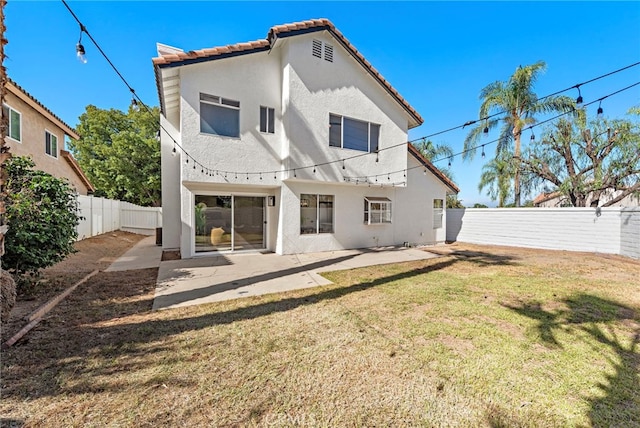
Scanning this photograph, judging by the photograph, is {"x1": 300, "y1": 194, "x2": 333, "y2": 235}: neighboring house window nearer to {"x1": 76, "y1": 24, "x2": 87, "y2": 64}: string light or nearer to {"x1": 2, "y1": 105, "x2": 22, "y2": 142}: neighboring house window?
{"x1": 76, "y1": 24, "x2": 87, "y2": 64}: string light

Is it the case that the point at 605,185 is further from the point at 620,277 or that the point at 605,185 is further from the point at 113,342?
the point at 113,342

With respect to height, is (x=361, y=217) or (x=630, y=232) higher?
(x=361, y=217)

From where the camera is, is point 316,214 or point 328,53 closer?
point 328,53

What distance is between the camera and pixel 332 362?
132 inches

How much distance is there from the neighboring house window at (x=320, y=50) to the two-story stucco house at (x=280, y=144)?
0.04m

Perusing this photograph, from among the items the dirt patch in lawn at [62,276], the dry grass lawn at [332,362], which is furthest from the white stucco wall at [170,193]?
the dry grass lawn at [332,362]

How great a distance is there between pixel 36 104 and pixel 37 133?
5.48ft

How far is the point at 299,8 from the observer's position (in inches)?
460

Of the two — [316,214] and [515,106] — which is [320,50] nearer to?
[316,214]

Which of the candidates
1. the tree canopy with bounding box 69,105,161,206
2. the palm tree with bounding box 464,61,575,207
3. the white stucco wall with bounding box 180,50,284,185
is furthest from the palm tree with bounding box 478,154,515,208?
the tree canopy with bounding box 69,105,161,206

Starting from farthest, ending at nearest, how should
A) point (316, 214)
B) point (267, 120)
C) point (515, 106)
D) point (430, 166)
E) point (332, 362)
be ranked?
1. point (515, 106)
2. point (430, 166)
3. point (316, 214)
4. point (267, 120)
5. point (332, 362)

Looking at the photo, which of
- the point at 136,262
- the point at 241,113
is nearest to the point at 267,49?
the point at 241,113

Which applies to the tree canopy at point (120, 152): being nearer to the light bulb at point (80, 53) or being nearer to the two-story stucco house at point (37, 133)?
the two-story stucco house at point (37, 133)

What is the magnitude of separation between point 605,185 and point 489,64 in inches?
422
